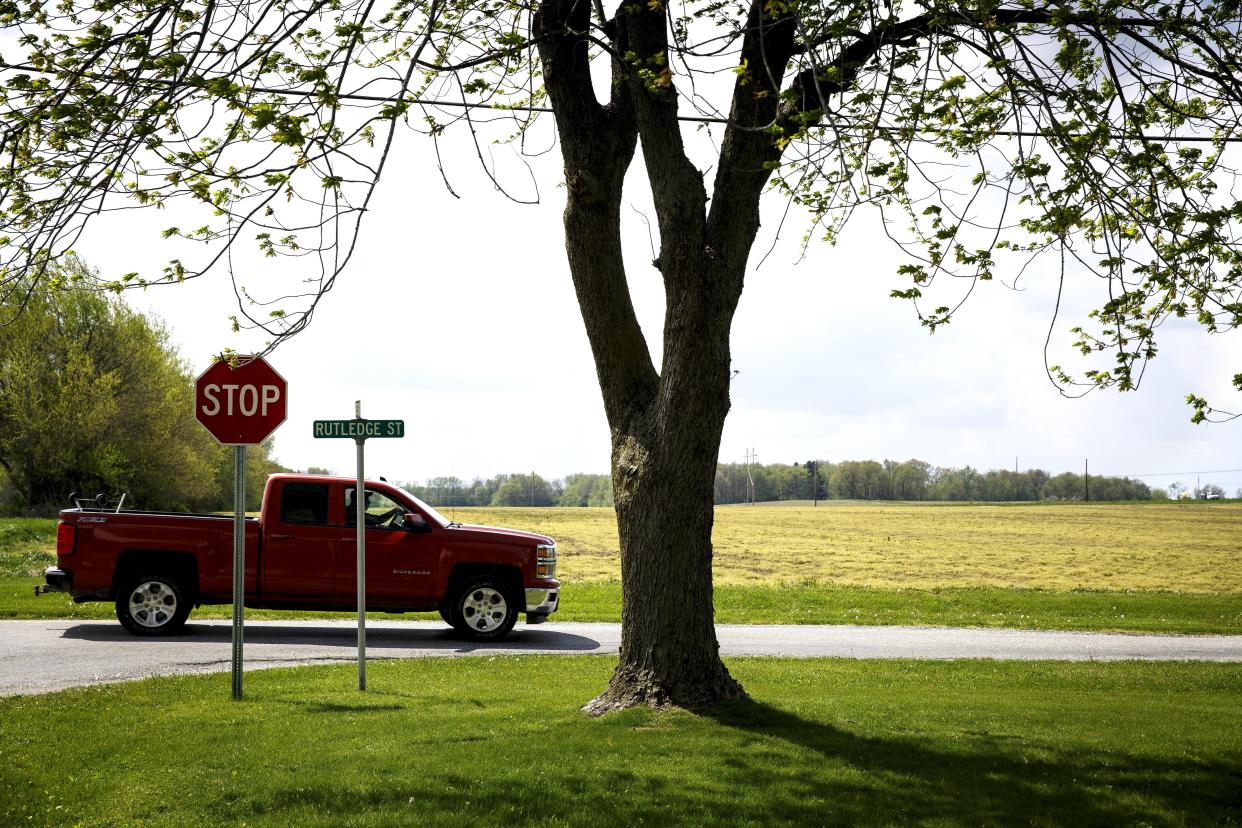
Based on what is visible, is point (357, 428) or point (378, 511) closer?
point (357, 428)

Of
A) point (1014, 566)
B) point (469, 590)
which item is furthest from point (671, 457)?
point (1014, 566)

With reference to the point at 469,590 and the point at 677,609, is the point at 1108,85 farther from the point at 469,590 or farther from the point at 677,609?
the point at 469,590

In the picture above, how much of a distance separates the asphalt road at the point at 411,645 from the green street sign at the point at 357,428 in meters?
3.42

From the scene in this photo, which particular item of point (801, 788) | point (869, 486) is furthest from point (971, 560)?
point (869, 486)

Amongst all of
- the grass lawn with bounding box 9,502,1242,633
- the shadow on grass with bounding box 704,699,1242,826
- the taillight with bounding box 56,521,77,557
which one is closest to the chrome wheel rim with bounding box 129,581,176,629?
the taillight with bounding box 56,521,77,557

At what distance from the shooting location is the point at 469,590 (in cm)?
1505

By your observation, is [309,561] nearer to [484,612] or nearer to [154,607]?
[154,607]

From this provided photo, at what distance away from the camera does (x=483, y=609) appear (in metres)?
15.1

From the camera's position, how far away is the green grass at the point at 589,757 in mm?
6164

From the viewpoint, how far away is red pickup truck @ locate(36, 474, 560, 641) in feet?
47.9

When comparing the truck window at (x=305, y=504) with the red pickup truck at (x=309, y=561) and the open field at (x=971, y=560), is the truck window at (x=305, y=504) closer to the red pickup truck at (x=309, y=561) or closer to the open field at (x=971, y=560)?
the red pickup truck at (x=309, y=561)

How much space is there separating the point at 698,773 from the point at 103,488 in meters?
50.5

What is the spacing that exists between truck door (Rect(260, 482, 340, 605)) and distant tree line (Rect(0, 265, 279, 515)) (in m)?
32.7

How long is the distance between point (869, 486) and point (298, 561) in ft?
607
